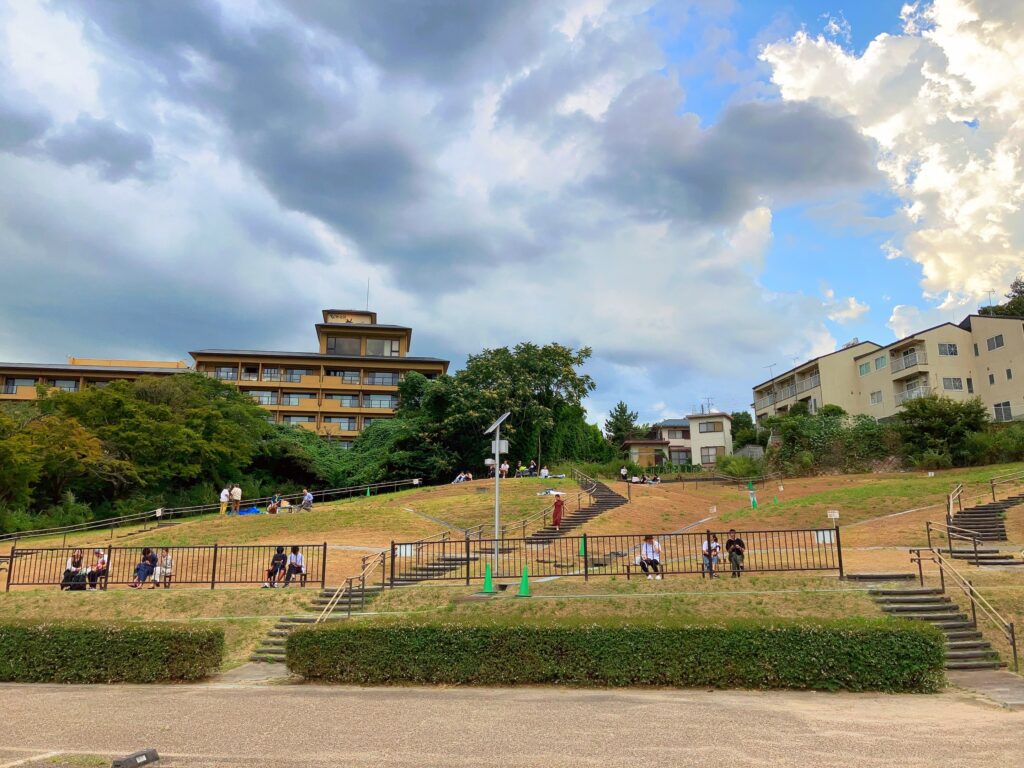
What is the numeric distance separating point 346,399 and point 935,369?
47866 mm

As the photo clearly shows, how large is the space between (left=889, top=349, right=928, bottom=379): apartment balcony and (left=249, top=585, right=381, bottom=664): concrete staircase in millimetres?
46851

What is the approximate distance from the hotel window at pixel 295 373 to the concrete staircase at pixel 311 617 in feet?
160

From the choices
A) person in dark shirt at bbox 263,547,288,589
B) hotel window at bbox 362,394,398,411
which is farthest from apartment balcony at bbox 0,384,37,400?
person in dark shirt at bbox 263,547,288,589

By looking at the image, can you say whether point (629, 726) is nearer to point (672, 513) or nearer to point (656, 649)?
point (656, 649)

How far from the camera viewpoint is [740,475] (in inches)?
1887

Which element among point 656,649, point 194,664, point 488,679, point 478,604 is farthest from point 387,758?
point 478,604

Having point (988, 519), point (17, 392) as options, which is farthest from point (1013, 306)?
point (17, 392)

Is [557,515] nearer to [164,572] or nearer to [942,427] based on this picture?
[164,572]

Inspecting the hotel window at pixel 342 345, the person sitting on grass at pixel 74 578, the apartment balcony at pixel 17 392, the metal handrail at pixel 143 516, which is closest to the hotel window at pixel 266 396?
the hotel window at pixel 342 345

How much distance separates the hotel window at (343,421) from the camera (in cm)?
6344

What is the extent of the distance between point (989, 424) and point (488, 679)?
41863 mm

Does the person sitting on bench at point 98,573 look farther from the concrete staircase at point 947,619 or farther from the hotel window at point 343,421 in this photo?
the hotel window at point 343,421

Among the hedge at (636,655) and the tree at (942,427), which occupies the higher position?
the tree at (942,427)

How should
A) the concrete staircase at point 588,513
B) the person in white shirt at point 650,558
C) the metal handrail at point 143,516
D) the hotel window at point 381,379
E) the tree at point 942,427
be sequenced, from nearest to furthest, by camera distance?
the person in white shirt at point 650,558, the concrete staircase at point 588,513, the metal handrail at point 143,516, the tree at point 942,427, the hotel window at point 381,379
